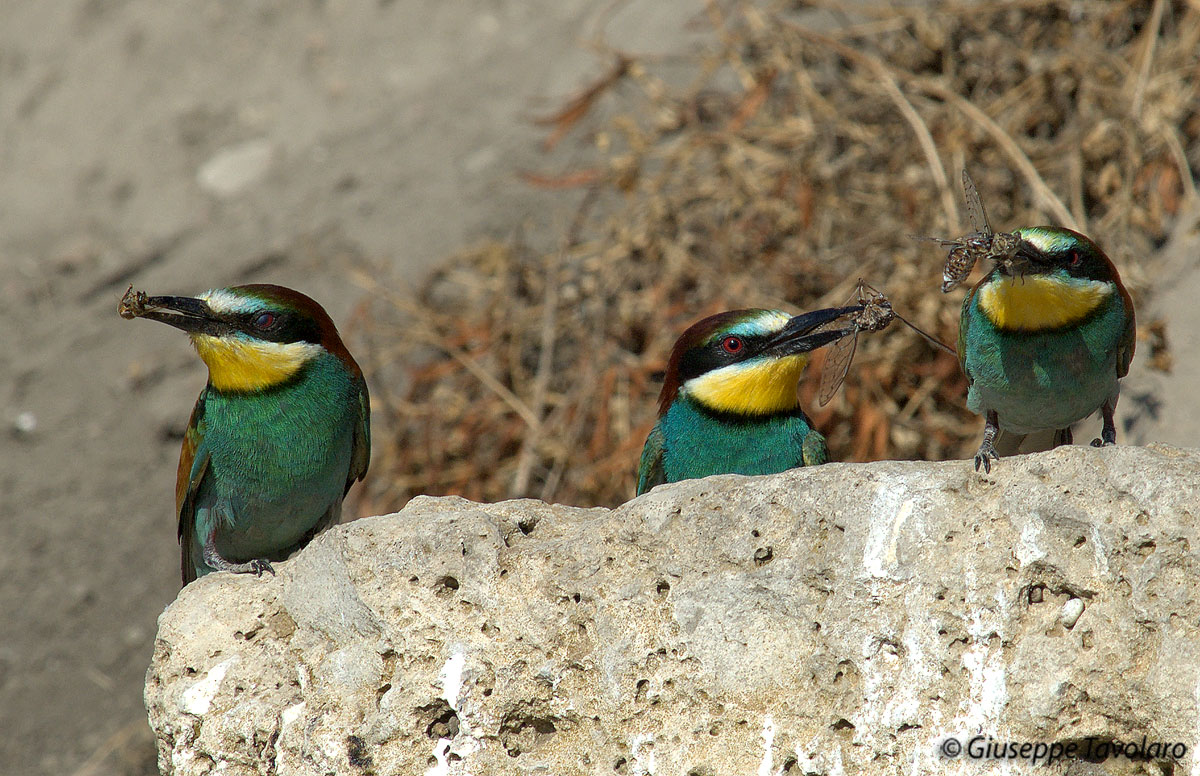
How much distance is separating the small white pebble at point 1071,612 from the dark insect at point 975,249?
2.87 feet

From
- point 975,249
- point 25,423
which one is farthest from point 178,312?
point 25,423

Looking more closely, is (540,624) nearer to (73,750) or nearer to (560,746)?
(560,746)

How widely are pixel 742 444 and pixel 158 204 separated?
472 cm

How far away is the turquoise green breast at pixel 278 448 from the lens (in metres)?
3.32

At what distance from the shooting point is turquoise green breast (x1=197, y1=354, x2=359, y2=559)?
3320 mm

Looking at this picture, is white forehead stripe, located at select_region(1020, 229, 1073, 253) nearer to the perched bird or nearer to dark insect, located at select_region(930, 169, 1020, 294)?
dark insect, located at select_region(930, 169, 1020, 294)

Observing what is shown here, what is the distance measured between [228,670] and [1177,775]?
5.43ft

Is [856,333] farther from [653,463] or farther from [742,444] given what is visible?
[653,463]

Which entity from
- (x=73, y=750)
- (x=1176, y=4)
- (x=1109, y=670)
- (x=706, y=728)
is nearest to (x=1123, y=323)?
(x=1109, y=670)

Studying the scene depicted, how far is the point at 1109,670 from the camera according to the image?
6.50 feet

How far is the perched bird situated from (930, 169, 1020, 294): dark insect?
426 millimetres

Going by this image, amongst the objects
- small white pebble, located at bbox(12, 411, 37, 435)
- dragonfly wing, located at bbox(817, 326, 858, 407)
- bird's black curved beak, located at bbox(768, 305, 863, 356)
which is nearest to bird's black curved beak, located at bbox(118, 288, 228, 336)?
bird's black curved beak, located at bbox(768, 305, 863, 356)

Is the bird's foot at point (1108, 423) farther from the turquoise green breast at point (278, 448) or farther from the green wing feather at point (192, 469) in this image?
the green wing feather at point (192, 469)

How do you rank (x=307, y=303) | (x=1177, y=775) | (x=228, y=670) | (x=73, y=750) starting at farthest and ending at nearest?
(x=73, y=750) < (x=307, y=303) < (x=228, y=670) < (x=1177, y=775)
